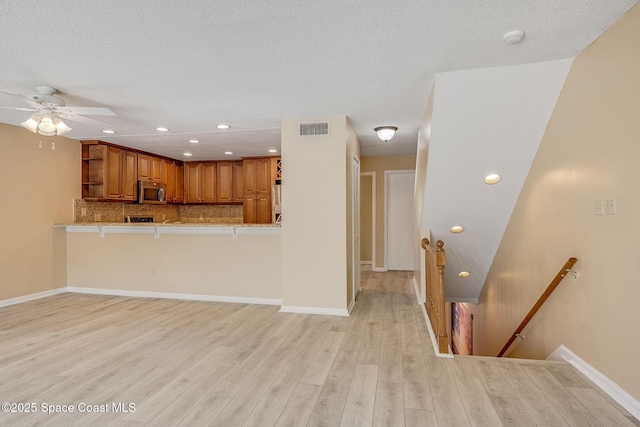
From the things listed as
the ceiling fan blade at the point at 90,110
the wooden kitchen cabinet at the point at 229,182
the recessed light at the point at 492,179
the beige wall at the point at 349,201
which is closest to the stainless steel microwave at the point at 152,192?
the wooden kitchen cabinet at the point at 229,182

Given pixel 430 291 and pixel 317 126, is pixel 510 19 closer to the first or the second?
pixel 317 126

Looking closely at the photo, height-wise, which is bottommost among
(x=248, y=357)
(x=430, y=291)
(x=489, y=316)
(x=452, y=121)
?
(x=489, y=316)

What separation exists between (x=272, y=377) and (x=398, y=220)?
5.00m

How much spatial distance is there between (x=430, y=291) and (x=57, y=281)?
5.32 metres

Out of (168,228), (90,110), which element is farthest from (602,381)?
(168,228)

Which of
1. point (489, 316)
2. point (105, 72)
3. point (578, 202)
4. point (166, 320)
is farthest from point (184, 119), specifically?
point (489, 316)

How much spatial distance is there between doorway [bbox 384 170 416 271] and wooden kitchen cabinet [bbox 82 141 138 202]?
4.78 metres

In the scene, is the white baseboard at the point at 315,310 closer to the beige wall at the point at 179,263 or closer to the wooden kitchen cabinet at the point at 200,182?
the beige wall at the point at 179,263

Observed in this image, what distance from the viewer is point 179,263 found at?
16.5ft

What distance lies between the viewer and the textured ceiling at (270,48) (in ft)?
6.59

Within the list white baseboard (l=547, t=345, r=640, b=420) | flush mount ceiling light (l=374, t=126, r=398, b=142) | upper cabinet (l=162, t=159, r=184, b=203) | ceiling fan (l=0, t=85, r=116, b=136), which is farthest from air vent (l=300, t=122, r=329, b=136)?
upper cabinet (l=162, t=159, r=184, b=203)

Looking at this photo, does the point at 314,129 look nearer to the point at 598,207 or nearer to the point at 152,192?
the point at 598,207

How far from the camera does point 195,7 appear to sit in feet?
6.48

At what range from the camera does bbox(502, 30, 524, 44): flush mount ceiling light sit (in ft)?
7.40
